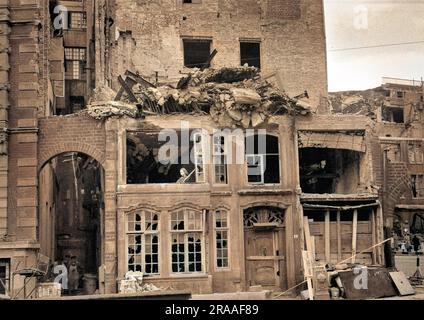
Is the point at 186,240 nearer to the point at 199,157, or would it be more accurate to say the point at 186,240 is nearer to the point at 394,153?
the point at 199,157

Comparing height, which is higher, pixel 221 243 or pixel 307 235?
pixel 307 235

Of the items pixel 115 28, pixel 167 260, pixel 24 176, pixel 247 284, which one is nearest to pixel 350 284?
pixel 247 284

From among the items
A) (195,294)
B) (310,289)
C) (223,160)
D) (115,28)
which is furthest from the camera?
(115,28)

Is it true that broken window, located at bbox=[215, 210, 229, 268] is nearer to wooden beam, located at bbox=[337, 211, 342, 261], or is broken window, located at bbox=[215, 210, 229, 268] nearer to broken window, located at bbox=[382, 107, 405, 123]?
wooden beam, located at bbox=[337, 211, 342, 261]

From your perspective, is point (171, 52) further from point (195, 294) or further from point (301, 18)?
point (195, 294)

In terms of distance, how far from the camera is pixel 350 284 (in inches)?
982

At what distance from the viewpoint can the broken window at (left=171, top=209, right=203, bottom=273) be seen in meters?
26.7

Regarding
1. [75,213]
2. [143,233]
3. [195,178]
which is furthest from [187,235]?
[75,213]

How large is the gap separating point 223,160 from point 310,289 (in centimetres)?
699

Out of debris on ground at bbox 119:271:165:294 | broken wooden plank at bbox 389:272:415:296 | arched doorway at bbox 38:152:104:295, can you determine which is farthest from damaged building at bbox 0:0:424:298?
broken wooden plank at bbox 389:272:415:296

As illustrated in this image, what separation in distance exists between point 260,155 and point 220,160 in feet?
5.94

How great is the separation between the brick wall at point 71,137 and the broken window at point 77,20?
53.7ft

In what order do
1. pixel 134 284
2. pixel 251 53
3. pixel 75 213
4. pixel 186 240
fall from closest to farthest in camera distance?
pixel 134 284 → pixel 186 240 → pixel 75 213 → pixel 251 53

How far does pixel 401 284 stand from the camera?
2522 centimetres
